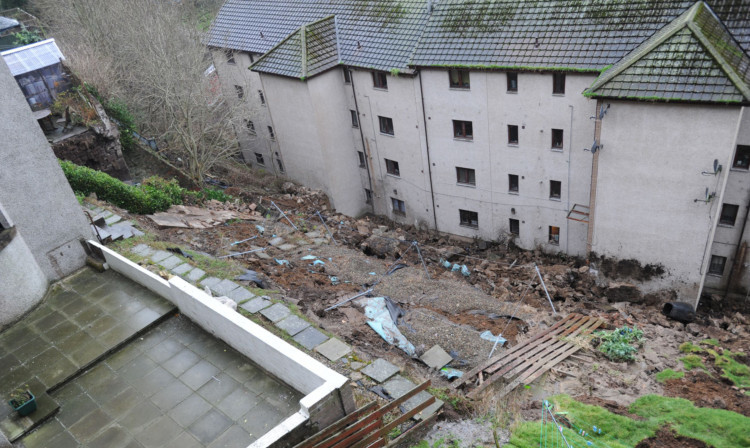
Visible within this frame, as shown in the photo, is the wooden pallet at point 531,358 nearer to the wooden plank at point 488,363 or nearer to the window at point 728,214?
the wooden plank at point 488,363

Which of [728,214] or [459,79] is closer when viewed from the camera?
[728,214]

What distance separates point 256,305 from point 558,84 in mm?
15587

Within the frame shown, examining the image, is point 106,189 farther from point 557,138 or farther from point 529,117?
point 557,138

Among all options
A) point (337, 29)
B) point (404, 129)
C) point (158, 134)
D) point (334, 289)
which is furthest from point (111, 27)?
point (334, 289)

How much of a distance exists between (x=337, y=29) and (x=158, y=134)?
14.7 metres

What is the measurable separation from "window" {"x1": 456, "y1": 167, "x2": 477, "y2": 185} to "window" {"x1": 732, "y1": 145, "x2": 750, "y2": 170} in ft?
35.8

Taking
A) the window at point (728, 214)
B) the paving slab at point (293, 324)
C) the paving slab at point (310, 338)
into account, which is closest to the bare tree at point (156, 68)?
the paving slab at point (293, 324)

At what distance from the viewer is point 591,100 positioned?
70.8 feet

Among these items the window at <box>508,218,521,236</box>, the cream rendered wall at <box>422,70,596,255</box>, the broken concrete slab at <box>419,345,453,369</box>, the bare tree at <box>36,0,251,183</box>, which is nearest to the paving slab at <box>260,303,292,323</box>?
the broken concrete slab at <box>419,345,453,369</box>

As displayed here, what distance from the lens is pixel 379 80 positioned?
27.8 meters

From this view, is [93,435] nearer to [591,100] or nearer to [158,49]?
[591,100]

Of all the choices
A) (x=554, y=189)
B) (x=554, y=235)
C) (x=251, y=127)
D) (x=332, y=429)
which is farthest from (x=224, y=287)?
(x=251, y=127)

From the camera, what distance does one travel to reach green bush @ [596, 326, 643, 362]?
16766 mm

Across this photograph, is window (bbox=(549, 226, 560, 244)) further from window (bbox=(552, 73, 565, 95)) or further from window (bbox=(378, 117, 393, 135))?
window (bbox=(378, 117, 393, 135))
